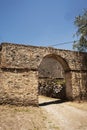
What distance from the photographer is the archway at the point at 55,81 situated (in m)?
13.8

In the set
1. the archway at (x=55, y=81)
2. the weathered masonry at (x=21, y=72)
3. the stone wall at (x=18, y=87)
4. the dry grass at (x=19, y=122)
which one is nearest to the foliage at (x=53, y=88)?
the archway at (x=55, y=81)

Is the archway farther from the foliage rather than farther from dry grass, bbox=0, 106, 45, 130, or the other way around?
dry grass, bbox=0, 106, 45, 130

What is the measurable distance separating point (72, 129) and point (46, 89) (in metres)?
13.1

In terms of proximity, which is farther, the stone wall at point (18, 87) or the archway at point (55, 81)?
the archway at point (55, 81)

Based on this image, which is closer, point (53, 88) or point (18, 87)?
point (18, 87)

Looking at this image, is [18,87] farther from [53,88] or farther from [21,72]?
[53,88]

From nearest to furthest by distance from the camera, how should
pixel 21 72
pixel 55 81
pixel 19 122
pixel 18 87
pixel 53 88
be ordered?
pixel 19 122
pixel 18 87
pixel 21 72
pixel 53 88
pixel 55 81

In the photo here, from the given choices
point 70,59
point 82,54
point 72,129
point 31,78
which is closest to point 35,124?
point 72,129

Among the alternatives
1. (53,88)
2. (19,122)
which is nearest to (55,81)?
(53,88)

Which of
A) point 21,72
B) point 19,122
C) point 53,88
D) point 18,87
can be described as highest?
point 21,72

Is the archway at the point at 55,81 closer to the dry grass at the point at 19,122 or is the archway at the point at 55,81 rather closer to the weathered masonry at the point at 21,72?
the weathered masonry at the point at 21,72

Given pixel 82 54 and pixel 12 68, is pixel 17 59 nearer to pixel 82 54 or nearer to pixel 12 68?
pixel 12 68

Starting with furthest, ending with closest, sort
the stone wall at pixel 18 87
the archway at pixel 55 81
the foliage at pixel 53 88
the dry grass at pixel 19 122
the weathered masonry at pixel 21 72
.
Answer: the foliage at pixel 53 88 → the archway at pixel 55 81 → the weathered masonry at pixel 21 72 → the stone wall at pixel 18 87 → the dry grass at pixel 19 122

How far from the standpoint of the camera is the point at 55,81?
18.8 m
